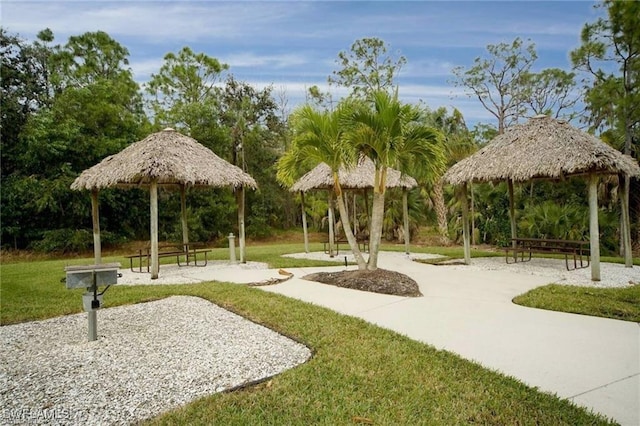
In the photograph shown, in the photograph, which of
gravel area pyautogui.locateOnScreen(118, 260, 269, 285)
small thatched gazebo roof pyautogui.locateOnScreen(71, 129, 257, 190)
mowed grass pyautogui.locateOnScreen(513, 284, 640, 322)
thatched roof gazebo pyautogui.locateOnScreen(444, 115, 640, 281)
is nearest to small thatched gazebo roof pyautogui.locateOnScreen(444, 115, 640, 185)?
thatched roof gazebo pyautogui.locateOnScreen(444, 115, 640, 281)

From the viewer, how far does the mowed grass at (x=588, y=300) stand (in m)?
5.37

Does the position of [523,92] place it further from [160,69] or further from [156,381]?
[156,381]

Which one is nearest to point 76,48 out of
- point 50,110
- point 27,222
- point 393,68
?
point 50,110

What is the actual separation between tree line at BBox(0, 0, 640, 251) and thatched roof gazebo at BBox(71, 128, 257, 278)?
5.95 ft

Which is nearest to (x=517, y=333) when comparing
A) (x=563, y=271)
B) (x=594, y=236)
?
(x=594, y=236)

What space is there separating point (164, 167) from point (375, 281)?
17.5 ft

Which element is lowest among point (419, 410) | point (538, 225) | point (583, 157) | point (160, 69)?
point (419, 410)

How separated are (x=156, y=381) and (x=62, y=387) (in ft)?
2.67

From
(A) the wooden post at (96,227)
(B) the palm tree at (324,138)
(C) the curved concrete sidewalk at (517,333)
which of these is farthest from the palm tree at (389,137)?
(A) the wooden post at (96,227)

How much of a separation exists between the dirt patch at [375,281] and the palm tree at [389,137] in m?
0.41

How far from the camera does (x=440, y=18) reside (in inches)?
344

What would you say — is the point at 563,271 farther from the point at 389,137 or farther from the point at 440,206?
the point at 440,206

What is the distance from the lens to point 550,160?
8.32m

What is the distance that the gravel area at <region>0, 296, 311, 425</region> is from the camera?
3.15 m
